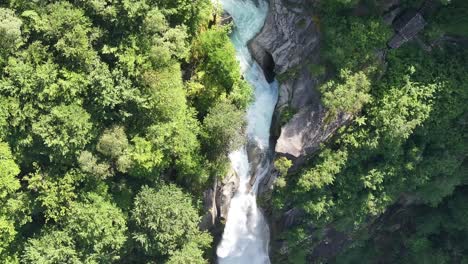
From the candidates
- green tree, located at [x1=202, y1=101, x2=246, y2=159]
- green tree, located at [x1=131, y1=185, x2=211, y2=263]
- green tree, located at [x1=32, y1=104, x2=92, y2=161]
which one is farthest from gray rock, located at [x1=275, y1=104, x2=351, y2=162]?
green tree, located at [x1=32, y1=104, x2=92, y2=161]

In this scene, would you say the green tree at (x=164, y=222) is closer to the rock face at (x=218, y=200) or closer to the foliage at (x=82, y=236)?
the foliage at (x=82, y=236)

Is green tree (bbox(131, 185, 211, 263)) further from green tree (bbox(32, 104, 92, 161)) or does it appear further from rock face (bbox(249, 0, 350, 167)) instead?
rock face (bbox(249, 0, 350, 167))

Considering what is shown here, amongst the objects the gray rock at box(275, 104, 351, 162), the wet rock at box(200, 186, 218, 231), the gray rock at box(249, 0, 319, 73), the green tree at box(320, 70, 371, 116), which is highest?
the gray rock at box(249, 0, 319, 73)

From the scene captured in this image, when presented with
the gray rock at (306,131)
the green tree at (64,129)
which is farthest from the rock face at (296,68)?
the green tree at (64,129)

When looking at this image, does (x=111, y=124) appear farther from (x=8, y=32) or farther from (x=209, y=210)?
(x=209, y=210)

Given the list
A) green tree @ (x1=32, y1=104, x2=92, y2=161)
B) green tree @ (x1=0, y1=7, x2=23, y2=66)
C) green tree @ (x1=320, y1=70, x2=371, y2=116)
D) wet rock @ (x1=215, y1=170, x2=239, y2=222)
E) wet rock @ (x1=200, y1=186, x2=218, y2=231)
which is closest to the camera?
green tree @ (x1=0, y1=7, x2=23, y2=66)

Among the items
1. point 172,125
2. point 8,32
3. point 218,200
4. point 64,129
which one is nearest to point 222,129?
point 172,125
